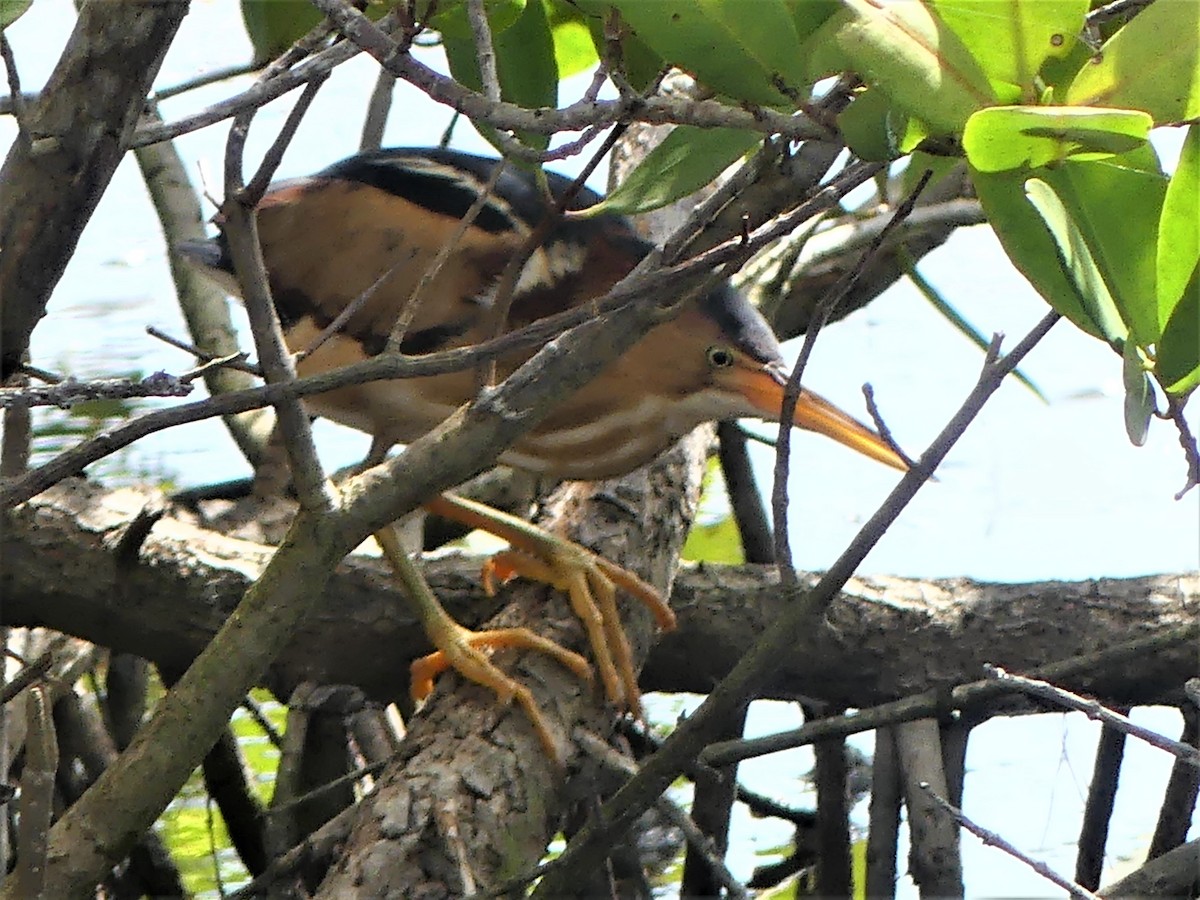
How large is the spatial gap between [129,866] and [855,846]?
775mm

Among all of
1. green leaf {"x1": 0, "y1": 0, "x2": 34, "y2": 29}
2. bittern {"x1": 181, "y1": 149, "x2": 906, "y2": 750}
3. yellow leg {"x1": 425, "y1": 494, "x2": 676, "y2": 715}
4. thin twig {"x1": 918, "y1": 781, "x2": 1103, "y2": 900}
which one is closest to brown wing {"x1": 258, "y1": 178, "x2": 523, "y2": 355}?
bittern {"x1": 181, "y1": 149, "x2": 906, "y2": 750}

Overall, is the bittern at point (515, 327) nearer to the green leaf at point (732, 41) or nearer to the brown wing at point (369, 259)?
the brown wing at point (369, 259)

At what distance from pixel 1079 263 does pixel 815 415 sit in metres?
0.82

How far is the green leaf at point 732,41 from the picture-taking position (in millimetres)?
569

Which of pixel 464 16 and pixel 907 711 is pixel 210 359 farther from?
pixel 907 711

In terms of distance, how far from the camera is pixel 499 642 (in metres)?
1.27

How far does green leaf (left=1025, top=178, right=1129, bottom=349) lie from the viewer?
0.54 m

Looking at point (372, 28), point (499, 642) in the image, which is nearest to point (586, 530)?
point (499, 642)

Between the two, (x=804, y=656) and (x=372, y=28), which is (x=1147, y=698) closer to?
(x=804, y=656)

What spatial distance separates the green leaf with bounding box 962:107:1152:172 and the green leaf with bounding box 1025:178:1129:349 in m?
0.01

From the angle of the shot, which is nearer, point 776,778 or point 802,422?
point 802,422

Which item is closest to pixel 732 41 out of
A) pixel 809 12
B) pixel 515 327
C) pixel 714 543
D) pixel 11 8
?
pixel 809 12

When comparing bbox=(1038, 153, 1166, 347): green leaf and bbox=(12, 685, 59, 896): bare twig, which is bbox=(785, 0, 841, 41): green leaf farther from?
bbox=(12, 685, 59, 896): bare twig

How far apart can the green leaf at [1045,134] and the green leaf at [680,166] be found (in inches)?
7.2
